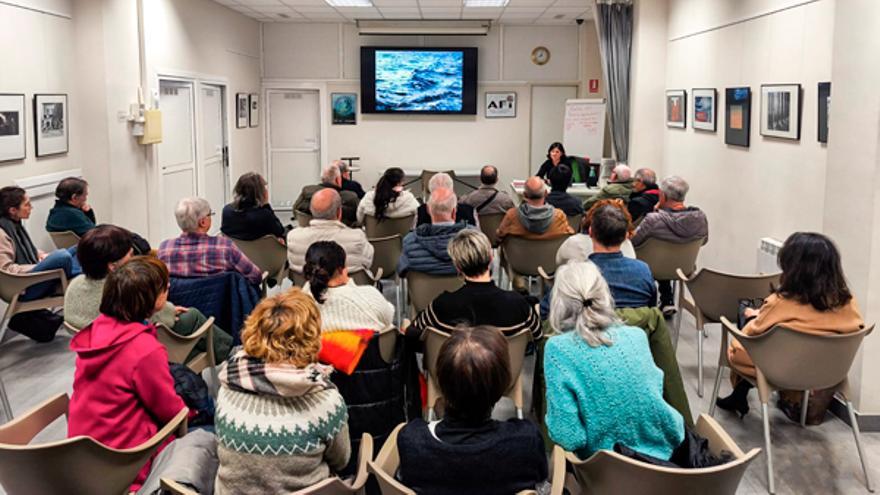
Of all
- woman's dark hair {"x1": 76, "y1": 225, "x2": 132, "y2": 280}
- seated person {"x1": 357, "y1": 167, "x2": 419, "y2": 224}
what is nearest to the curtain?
seated person {"x1": 357, "y1": 167, "x2": 419, "y2": 224}

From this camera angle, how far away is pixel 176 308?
388 cm

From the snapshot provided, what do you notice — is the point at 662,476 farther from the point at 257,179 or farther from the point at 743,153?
the point at 743,153

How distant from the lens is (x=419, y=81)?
1221 cm

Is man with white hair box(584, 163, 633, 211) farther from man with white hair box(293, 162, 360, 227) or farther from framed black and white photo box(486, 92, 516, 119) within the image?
framed black and white photo box(486, 92, 516, 119)

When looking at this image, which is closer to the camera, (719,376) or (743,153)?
(719,376)

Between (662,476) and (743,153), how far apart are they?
16.6ft

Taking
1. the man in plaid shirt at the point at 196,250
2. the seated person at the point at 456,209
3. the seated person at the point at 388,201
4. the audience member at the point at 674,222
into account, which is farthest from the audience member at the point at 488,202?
the man in plaid shirt at the point at 196,250

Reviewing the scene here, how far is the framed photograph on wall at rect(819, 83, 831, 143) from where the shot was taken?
5125mm

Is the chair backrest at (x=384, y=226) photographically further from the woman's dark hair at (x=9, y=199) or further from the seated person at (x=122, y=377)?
the seated person at (x=122, y=377)

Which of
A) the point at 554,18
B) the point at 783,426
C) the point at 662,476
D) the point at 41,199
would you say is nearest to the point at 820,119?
the point at 783,426

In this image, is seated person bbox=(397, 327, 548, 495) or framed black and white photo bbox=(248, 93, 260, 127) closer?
seated person bbox=(397, 327, 548, 495)

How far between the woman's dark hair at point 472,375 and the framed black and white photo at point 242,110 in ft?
31.1

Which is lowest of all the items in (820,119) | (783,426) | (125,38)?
(783,426)

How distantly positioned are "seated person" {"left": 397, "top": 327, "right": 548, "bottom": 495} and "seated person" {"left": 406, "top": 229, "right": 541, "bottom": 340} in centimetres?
129
